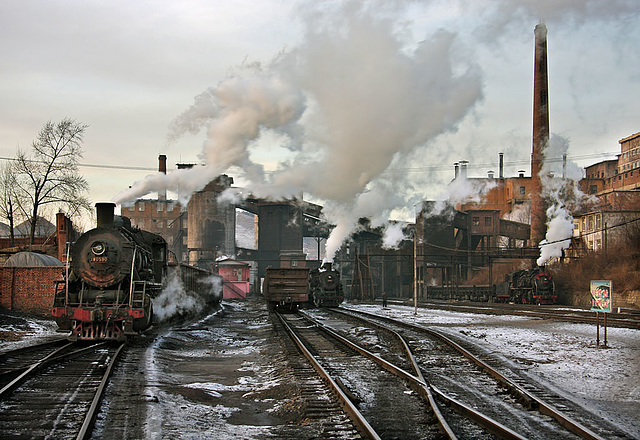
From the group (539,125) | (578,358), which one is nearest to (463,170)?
(539,125)

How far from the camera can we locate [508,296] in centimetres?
4541

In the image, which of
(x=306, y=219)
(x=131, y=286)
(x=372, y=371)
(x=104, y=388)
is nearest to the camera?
(x=104, y=388)

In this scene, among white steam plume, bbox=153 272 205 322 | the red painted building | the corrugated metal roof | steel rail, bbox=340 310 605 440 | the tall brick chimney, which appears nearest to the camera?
steel rail, bbox=340 310 605 440

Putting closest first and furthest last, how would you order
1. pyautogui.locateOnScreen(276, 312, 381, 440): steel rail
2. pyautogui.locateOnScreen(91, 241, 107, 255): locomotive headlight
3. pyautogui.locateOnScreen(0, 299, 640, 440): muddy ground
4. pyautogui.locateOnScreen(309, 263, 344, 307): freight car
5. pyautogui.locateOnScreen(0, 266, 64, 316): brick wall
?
pyautogui.locateOnScreen(276, 312, 381, 440): steel rail → pyautogui.locateOnScreen(0, 299, 640, 440): muddy ground → pyautogui.locateOnScreen(91, 241, 107, 255): locomotive headlight → pyautogui.locateOnScreen(0, 266, 64, 316): brick wall → pyautogui.locateOnScreen(309, 263, 344, 307): freight car

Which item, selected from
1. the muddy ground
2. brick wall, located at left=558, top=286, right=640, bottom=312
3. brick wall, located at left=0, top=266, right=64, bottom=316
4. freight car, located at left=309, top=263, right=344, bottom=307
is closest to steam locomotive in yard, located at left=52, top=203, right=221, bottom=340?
the muddy ground

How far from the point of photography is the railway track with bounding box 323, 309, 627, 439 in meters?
7.19

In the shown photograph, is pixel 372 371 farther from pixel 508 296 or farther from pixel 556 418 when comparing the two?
pixel 508 296

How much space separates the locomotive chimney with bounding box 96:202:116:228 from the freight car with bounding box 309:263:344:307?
23.7 meters

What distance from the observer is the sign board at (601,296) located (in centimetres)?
1580

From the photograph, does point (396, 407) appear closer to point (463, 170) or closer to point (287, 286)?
point (287, 286)

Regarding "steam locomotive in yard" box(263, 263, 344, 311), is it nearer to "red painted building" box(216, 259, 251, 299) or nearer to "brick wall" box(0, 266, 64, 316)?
"brick wall" box(0, 266, 64, 316)

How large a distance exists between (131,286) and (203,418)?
8145 mm

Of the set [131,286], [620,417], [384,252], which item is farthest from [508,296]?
[620,417]

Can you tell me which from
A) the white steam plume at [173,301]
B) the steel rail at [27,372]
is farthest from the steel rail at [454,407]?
the white steam plume at [173,301]
